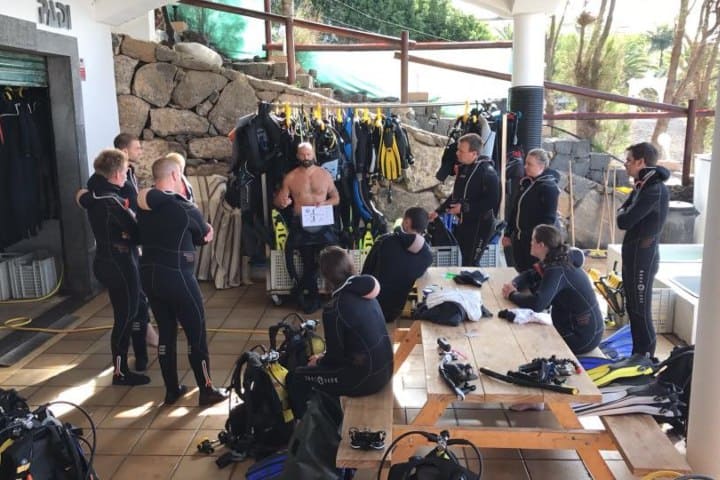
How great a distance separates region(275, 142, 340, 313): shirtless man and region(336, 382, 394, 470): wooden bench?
2.70 m

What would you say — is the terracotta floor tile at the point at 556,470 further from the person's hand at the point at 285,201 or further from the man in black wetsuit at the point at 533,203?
the person's hand at the point at 285,201

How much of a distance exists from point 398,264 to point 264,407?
124 centimetres

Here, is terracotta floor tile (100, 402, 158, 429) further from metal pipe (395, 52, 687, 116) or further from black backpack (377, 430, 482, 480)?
metal pipe (395, 52, 687, 116)

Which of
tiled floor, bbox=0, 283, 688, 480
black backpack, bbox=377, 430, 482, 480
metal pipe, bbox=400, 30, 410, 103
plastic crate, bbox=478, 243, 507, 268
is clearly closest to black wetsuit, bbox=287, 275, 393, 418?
tiled floor, bbox=0, 283, 688, 480

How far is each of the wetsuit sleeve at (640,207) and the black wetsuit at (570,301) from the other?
2.52 feet

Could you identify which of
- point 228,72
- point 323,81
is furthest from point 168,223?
point 323,81

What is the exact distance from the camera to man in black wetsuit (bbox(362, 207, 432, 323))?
13.2 ft

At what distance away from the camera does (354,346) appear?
9.94 feet

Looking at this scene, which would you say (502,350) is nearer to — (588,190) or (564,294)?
(564,294)

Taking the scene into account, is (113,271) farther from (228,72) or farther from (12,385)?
(228,72)

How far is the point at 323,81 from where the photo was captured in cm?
834

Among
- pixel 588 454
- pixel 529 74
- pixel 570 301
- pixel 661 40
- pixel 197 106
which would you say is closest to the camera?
pixel 588 454

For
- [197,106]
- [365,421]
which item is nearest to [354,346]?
[365,421]

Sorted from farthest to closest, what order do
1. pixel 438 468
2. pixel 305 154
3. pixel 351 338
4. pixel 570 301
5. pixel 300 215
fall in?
pixel 300 215 → pixel 305 154 → pixel 570 301 → pixel 351 338 → pixel 438 468
